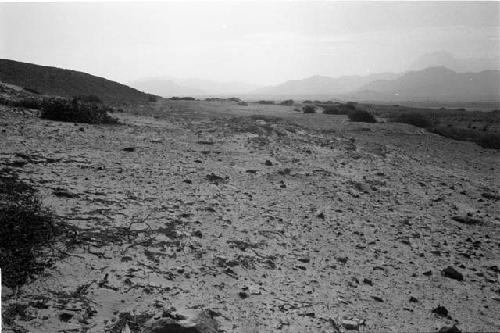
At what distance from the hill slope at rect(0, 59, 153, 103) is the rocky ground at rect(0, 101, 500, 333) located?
14353 millimetres

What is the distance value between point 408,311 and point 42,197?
16.9ft

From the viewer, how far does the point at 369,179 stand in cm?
891

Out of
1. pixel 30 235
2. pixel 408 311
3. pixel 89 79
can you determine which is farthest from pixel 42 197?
pixel 89 79

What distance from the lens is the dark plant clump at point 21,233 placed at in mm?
3537

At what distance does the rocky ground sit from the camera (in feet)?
11.7

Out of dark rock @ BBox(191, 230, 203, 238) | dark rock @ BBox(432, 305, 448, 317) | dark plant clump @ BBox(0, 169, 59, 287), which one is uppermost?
dark plant clump @ BBox(0, 169, 59, 287)

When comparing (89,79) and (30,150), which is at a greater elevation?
(89,79)

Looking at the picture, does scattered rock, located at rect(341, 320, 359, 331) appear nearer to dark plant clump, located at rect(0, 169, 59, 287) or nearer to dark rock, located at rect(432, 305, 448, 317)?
dark rock, located at rect(432, 305, 448, 317)

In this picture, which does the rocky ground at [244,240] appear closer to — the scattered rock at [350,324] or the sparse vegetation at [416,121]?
the scattered rock at [350,324]

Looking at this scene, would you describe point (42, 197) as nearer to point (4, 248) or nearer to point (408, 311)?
point (4, 248)

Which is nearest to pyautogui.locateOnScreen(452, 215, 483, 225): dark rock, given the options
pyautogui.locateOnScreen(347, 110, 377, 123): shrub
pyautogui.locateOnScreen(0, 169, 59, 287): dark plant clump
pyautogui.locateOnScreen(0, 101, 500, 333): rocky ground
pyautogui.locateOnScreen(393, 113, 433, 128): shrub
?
pyautogui.locateOnScreen(0, 101, 500, 333): rocky ground

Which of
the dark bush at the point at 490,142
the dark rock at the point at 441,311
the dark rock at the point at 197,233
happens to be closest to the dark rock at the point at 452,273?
the dark rock at the point at 441,311

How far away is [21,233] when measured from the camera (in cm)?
398

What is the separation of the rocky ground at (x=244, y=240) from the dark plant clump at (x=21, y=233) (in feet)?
0.60
